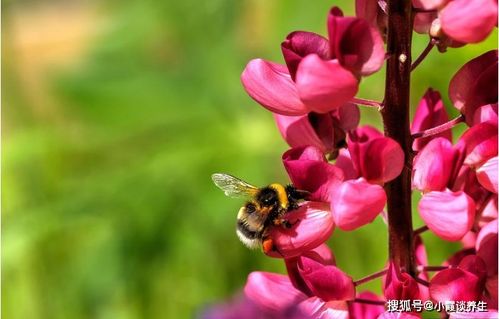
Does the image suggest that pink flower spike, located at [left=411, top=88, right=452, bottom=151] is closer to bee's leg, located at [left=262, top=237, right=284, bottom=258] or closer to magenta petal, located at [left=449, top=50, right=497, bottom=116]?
magenta petal, located at [left=449, top=50, right=497, bottom=116]

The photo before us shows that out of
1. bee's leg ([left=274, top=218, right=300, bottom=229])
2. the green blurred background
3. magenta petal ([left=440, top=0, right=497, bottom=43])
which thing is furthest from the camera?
the green blurred background

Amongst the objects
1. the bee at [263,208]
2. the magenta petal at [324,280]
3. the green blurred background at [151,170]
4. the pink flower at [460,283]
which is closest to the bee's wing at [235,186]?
the bee at [263,208]

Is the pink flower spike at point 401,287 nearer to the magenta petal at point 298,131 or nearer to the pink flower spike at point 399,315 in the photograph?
the pink flower spike at point 399,315

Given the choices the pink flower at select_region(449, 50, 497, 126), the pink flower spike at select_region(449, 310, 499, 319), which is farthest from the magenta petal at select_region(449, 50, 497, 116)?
the pink flower spike at select_region(449, 310, 499, 319)

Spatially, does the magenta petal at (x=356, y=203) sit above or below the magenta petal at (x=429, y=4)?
below

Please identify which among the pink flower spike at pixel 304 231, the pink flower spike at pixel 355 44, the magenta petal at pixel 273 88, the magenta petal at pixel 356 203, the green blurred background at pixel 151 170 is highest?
the pink flower spike at pixel 355 44

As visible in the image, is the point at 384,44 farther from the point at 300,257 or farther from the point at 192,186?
the point at 192,186

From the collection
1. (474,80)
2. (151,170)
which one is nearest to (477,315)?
(474,80)

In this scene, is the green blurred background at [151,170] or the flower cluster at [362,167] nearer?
the flower cluster at [362,167]
